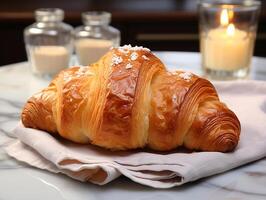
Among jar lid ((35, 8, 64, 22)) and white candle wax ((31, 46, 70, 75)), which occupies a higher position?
jar lid ((35, 8, 64, 22))

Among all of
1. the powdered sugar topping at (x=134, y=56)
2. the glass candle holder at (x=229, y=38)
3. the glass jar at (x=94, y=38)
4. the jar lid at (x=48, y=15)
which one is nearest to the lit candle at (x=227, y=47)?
the glass candle holder at (x=229, y=38)

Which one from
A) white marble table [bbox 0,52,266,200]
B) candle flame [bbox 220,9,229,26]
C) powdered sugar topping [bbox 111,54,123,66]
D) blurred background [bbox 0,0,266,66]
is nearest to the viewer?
white marble table [bbox 0,52,266,200]

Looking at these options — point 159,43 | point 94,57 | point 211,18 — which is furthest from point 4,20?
point 211,18

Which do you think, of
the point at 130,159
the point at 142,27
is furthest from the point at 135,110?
the point at 142,27

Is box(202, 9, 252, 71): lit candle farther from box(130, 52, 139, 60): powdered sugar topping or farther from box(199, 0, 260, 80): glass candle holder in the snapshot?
box(130, 52, 139, 60): powdered sugar topping

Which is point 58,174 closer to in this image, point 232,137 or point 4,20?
point 232,137

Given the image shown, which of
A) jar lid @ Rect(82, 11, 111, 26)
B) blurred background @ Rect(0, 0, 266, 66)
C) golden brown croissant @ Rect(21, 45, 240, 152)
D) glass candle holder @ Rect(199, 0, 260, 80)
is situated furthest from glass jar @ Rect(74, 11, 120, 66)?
blurred background @ Rect(0, 0, 266, 66)
